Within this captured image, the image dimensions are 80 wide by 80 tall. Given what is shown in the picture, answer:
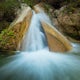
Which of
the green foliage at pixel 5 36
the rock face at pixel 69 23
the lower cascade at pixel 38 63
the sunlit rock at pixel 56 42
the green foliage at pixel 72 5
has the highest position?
the green foliage at pixel 72 5

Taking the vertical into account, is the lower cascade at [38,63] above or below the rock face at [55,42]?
below

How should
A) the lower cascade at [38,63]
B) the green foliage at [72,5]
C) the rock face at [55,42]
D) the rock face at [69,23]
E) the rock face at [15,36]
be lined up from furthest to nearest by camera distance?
the green foliage at [72,5] < the rock face at [69,23] < the rock face at [15,36] < the rock face at [55,42] < the lower cascade at [38,63]

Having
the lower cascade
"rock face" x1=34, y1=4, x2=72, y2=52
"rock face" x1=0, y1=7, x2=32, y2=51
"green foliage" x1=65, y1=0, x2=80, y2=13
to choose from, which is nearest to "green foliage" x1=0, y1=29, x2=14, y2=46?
"rock face" x1=0, y1=7, x2=32, y2=51

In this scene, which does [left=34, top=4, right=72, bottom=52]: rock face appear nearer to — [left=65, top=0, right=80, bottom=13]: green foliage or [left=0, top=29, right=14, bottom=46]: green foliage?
[left=0, top=29, right=14, bottom=46]: green foliage

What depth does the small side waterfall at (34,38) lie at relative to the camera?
9852 mm

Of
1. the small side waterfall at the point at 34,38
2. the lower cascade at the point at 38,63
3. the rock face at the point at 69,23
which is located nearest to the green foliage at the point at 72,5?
the rock face at the point at 69,23

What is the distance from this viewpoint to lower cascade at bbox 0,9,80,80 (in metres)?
6.45

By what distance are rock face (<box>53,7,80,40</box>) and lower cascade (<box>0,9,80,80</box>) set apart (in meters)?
2.25

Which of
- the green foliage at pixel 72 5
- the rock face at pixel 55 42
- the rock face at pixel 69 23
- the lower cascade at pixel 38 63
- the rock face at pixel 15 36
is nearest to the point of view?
the lower cascade at pixel 38 63

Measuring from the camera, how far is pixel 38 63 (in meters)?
7.77

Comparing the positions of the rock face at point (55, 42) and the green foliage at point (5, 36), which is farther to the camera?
the green foliage at point (5, 36)

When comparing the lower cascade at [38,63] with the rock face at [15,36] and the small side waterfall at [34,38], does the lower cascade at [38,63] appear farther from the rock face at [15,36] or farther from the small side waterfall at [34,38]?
the rock face at [15,36]

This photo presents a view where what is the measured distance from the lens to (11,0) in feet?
42.2

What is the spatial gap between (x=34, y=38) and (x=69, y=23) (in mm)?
3225
